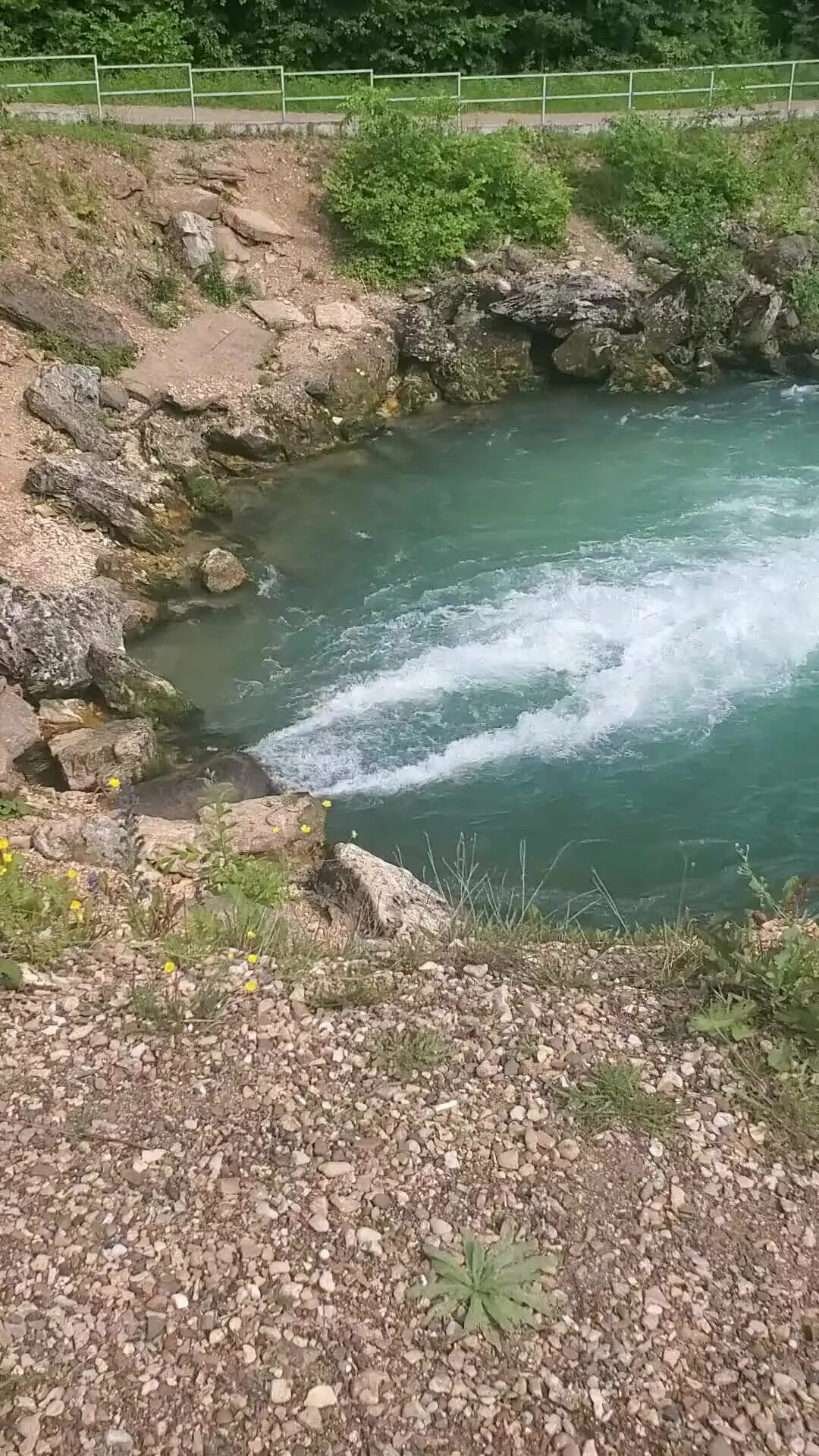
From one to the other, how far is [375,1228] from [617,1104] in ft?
4.39

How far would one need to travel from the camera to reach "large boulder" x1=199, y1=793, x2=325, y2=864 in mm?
9148

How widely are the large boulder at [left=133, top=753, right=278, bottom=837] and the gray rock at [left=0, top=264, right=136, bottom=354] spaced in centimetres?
926

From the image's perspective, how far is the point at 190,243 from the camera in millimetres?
19062

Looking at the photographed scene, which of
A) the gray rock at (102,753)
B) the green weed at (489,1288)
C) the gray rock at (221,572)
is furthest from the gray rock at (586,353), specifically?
the green weed at (489,1288)

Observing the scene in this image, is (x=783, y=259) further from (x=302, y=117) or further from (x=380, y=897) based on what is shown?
(x=380, y=897)

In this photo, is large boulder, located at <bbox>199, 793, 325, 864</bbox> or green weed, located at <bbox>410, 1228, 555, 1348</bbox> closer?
green weed, located at <bbox>410, 1228, 555, 1348</bbox>

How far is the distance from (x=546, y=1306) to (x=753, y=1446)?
2.84ft

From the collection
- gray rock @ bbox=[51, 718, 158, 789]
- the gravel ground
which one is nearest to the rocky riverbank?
gray rock @ bbox=[51, 718, 158, 789]

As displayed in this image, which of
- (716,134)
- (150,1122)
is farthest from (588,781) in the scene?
(716,134)

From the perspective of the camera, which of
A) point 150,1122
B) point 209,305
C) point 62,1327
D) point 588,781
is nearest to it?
point 62,1327

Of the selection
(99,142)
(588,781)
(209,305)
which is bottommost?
(588,781)

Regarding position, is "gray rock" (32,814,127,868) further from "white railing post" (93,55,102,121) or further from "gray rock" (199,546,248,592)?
"white railing post" (93,55,102,121)

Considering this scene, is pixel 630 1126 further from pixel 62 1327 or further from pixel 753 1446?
pixel 62 1327

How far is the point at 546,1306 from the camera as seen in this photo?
4441mm
